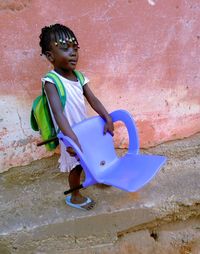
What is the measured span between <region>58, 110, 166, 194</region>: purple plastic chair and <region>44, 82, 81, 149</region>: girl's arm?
97mm

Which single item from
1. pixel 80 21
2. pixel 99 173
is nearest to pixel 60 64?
pixel 80 21

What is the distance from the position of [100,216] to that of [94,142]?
0.36m

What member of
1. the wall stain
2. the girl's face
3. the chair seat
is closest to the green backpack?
the girl's face

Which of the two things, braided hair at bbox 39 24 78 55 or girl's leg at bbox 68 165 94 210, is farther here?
girl's leg at bbox 68 165 94 210

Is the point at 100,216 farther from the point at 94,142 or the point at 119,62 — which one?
the point at 119,62

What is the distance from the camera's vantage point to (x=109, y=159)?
2105mm

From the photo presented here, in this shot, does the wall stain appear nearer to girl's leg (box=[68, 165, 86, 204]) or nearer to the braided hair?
the braided hair

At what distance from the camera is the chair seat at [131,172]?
185cm

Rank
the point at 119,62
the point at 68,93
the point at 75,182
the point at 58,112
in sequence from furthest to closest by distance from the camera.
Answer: the point at 119,62
the point at 75,182
the point at 68,93
the point at 58,112

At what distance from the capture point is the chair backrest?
6.56 feet

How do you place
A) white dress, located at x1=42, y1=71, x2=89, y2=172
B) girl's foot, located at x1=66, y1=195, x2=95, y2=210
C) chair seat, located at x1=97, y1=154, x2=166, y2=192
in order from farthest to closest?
1. girl's foot, located at x1=66, y1=195, x2=95, y2=210
2. white dress, located at x1=42, y1=71, x2=89, y2=172
3. chair seat, located at x1=97, y1=154, x2=166, y2=192

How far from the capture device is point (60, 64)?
1942 mm

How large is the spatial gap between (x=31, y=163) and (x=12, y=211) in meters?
0.32

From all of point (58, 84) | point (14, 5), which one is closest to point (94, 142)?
point (58, 84)
